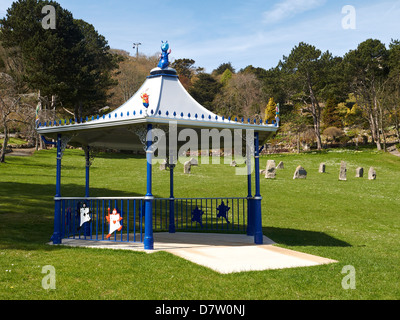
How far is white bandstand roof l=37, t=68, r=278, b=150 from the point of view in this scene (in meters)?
9.60

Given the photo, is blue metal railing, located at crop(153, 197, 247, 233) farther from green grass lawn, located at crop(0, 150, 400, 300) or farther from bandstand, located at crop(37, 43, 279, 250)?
green grass lawn, located at crop(0, 150, 400, 300)

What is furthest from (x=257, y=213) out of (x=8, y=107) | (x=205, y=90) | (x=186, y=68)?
(x=186, y=68)

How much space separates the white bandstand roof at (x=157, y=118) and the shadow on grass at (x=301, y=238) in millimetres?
3341

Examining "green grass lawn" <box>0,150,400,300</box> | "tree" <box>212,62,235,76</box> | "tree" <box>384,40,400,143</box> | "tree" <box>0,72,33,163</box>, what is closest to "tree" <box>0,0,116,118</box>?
"tree" <box>0,72,33,163</box>

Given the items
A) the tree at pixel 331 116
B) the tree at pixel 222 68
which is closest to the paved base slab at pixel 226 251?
the tree at pixel 331 116

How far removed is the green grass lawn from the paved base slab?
472 millimetres

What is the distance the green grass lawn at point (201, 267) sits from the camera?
6.43m

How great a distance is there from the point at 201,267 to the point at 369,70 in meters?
58.0

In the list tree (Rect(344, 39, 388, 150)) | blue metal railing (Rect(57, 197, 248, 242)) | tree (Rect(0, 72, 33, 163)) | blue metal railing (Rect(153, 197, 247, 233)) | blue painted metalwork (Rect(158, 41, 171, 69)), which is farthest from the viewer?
tree (Rect(344, 39, 388, 150))

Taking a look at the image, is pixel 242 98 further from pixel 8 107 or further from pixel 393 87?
pixel 8 107
